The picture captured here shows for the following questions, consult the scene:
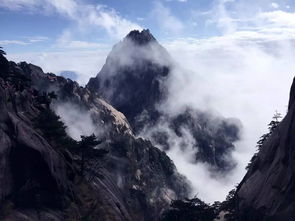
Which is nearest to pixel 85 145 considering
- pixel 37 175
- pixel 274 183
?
pixel 37 175

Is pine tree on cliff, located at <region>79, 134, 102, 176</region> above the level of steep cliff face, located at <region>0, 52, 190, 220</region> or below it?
above

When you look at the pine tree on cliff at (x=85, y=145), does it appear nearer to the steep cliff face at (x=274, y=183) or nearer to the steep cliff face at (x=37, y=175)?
the steep cliff face at (x=37, y=175)

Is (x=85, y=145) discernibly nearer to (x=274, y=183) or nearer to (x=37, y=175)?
(x=37, y=175)

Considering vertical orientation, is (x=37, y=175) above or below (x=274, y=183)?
below

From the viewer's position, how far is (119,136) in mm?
151375

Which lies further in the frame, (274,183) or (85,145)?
(85,145)

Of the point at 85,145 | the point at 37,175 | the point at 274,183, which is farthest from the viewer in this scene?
the point at 85,145

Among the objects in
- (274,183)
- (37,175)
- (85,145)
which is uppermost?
(85,145)

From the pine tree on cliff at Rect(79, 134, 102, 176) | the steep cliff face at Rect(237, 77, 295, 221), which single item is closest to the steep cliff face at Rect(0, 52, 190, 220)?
the pine tree on cliff at Rect(79, 134, 102, 176)

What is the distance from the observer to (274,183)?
160ft

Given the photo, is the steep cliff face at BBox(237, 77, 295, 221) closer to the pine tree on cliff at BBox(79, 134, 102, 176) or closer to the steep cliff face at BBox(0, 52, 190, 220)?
the steep cliff face at BBox(0, 52, 190, 220)

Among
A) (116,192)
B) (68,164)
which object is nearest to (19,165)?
(68,164)

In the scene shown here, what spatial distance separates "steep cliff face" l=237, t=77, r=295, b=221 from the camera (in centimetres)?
4497

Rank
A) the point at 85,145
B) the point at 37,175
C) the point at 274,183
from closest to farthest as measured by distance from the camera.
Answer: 1. the point at 274,183
2. the point at 37,175
3. the point at 85,145
